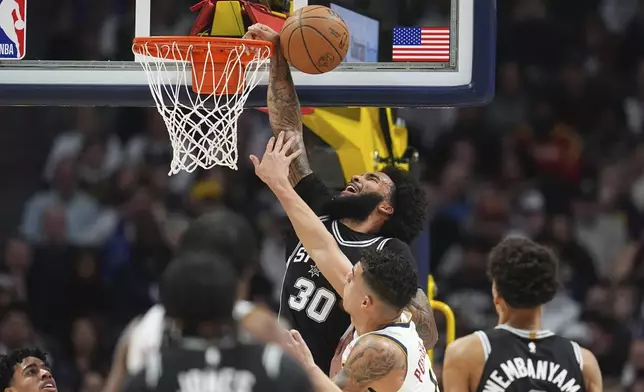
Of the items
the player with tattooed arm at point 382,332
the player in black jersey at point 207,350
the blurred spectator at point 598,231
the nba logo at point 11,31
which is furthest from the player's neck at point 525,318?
the blurred spectator at point 598,231

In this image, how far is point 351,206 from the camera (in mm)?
5766

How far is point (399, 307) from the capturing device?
4.72 meters

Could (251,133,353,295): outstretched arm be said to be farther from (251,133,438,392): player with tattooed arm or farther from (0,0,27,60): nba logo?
(0,0,27,60): nba logo

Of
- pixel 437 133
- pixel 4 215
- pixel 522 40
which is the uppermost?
pixel 522 40

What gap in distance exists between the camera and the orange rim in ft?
18.5

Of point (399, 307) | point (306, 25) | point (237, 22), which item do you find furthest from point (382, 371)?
point (237, 22)

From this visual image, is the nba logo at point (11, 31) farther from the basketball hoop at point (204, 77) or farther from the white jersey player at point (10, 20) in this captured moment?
the basketball hoop at point (204, 77)

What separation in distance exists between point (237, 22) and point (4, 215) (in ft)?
16.1

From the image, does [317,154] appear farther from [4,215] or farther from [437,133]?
[4,215]

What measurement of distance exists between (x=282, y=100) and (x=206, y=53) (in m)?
0.43

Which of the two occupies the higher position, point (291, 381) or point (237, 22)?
point (237, 22)

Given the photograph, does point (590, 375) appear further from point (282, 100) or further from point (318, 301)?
point (282, 100)

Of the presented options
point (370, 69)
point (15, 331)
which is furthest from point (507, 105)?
point (370, 69)

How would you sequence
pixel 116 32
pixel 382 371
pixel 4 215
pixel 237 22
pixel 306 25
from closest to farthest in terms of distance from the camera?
1. pixel 382 371
2. pixel 306 25
3. pixel 237 22
4. pixel 116 32
5. pixel 4 215
